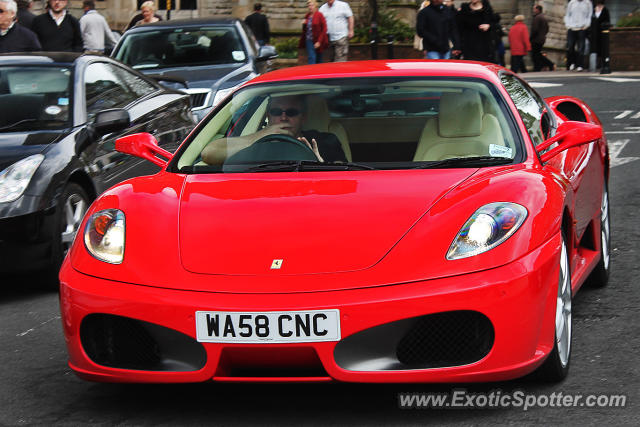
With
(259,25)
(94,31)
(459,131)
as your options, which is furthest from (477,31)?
(459,131)

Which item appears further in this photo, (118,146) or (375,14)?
(375,14)

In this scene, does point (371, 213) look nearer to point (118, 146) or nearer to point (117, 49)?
point (118, 146)

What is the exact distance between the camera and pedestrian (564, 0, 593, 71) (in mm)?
29000

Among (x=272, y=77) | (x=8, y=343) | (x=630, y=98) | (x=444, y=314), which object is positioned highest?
(x=272, y=77)

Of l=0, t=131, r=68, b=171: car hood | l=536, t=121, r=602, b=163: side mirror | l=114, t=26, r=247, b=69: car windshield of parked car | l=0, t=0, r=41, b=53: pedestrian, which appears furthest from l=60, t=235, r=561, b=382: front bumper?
l=114, t=26, r=247, b=69: car windshield of parked car

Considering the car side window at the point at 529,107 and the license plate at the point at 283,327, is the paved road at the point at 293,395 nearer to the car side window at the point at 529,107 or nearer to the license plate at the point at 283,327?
the license plate at the point at 283,327

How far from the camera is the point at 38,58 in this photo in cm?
872

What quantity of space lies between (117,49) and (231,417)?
1100cm

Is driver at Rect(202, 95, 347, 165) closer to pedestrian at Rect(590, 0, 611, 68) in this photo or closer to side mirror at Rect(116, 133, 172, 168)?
side mirror at Rect(116, 133, 172, 168)

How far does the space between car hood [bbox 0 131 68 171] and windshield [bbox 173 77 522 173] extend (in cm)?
177

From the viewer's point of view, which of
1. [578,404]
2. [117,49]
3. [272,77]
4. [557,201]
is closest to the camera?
[578,404]

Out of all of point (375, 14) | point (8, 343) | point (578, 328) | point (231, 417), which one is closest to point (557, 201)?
point (578, 328)

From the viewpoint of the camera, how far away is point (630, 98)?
753 inches

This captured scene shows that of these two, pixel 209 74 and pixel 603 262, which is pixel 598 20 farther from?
pixel 603 262
